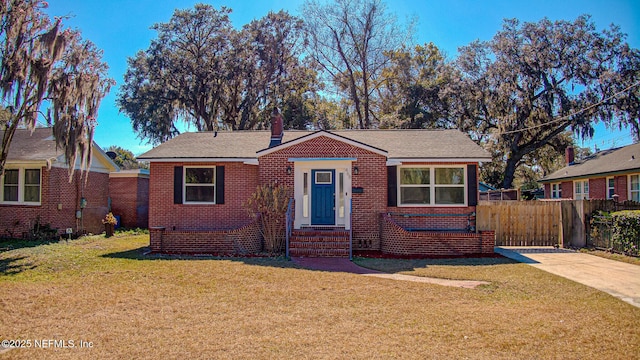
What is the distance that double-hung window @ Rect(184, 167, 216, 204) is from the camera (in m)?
13.6

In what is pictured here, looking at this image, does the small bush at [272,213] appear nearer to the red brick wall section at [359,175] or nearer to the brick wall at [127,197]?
the red brick wall section at [359,175]

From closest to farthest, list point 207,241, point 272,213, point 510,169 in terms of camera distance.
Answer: point 272,213
point 207,241
point 510,169

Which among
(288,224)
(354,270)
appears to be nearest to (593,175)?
(354,270)

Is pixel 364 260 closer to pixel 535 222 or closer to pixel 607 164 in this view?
pixel 535 222

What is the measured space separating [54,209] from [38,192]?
3.03 ft

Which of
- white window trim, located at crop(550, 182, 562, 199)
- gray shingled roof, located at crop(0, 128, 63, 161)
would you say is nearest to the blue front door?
gray shingled roof, located at crop(0, 128, 63, 161)

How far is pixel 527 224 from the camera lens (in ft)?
44.6

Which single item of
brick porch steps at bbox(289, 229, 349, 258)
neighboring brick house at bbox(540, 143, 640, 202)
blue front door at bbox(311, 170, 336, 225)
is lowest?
brick porch steps at bbox(289, 229, 349, 258)

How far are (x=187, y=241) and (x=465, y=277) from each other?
26.6 feet

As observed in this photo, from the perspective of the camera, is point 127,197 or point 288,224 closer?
point 288,224

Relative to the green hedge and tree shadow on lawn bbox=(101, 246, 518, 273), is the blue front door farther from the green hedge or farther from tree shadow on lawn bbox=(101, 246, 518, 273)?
the green hedge

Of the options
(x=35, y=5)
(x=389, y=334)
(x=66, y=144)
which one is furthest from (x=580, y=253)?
(x=35, y=5)

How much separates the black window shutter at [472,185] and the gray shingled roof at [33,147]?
1465 centimetres

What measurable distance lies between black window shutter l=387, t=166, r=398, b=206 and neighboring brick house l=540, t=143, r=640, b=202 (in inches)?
335
